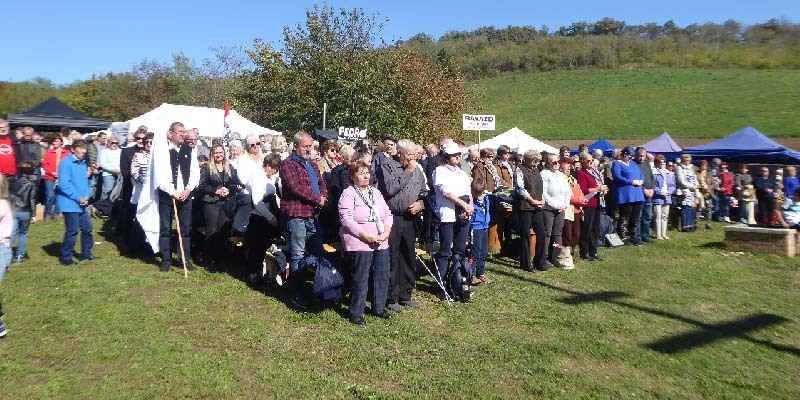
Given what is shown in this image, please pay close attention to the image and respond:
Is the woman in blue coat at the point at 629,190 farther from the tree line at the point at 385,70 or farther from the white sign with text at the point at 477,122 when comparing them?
the tree line at the point at 385,70

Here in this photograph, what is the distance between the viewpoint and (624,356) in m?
5.22

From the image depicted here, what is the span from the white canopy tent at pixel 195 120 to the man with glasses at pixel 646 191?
9.94 metres

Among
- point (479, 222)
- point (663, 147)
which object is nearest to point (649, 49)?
point (663, 147)

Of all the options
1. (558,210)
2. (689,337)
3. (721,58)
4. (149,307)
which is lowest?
(689,337)

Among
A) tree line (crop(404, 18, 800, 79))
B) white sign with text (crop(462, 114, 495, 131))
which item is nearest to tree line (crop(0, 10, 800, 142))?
tree line (crop(404, 18, 800, 79))

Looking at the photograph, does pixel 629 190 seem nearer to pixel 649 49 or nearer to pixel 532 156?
pixel 532 156

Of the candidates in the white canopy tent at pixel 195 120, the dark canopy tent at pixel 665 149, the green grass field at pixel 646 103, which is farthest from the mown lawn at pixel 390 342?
the green grass field at pixel 646 103

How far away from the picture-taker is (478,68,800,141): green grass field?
43.3m

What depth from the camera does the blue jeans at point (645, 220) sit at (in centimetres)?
1154

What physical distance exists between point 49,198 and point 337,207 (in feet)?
22.8

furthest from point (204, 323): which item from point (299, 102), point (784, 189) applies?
point (299, 102)

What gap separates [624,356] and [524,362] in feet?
3.34

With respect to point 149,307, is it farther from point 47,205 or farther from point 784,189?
point 784,189

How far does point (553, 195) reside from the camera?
340 inches
